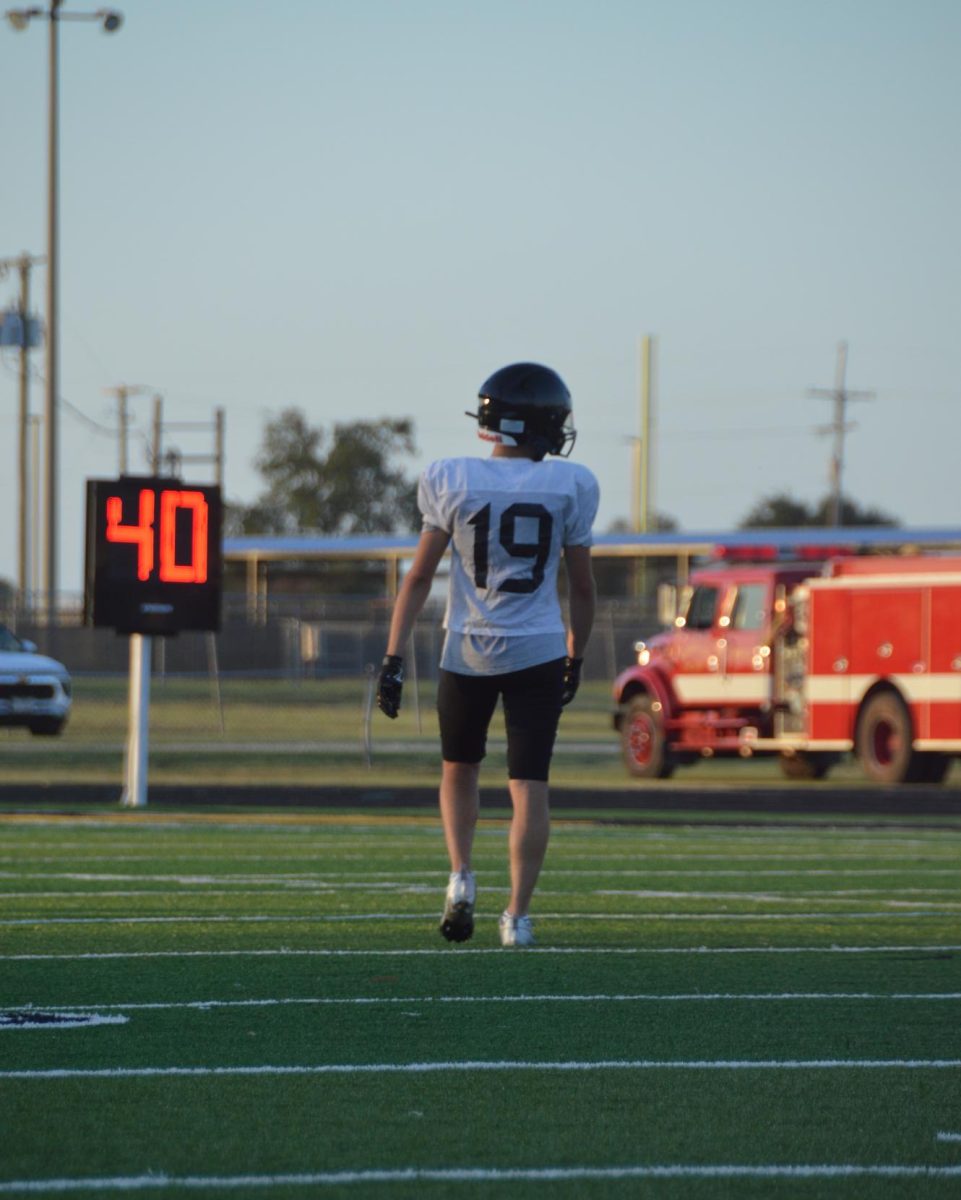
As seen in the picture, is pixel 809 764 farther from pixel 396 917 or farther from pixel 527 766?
pixel 527 766

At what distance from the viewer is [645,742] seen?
2653cm

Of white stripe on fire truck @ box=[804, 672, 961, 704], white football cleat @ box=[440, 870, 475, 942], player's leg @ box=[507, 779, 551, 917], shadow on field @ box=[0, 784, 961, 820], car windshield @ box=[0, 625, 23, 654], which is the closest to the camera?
white football cleat @ box=[440, 870, 475, 942]

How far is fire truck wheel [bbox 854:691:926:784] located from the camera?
24.3 m

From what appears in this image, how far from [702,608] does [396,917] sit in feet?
56.3

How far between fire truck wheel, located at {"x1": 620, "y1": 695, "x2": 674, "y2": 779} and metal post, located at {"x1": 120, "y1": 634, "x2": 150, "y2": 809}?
373 inches

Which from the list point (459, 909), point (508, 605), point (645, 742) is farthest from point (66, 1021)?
point (645, 742)

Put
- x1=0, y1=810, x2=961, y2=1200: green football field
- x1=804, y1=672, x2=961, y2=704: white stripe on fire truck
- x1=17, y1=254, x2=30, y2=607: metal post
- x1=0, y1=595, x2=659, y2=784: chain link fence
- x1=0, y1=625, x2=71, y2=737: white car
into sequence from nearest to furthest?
1. x1=0, y1=810, x2=961, y2=1200: green football field
2. x1=804, y1=672, x2=961, y2=704: white stripe on fire truck
3. x1=0, y1=595, x2=659, y2=784: chain link fence
4. x1=0, y1=625, x2=71, y2=737: white car
5. x1=17, y1=254, x2=30, y2=607: metal post

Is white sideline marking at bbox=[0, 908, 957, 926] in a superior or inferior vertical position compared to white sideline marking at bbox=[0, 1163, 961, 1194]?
inferior

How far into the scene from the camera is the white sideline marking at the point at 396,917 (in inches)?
356

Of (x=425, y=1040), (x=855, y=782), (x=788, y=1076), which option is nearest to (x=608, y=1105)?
(x=788, y=1076)

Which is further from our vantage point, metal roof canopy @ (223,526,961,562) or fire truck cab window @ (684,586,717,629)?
metal roof canopy @ (223,526,961,562)

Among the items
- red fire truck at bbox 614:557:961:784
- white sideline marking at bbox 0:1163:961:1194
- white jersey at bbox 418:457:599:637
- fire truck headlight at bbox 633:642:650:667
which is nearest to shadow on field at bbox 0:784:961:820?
red fire truck at bbox 614:557:961:784

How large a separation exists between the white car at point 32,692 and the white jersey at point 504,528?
22874mm

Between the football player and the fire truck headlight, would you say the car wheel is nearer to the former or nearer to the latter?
the fire truck headlight
